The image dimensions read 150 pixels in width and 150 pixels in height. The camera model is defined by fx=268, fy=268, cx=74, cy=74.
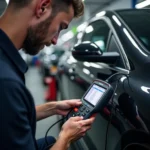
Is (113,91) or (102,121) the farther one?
(102,121)

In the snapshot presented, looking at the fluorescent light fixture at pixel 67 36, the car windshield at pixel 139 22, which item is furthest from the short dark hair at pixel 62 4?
the fluorescent light fixture at pixel 67 36

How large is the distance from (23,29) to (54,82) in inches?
196

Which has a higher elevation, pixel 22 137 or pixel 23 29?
pixel 23 29

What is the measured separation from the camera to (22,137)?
3.41ft

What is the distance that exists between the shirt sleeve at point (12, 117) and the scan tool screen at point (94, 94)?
45 cm

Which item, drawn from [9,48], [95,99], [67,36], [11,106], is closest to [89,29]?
[95,99]

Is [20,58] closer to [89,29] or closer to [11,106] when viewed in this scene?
[11,106]

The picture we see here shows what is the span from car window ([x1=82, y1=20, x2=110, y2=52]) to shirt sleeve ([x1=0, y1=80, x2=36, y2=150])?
1.25 meters

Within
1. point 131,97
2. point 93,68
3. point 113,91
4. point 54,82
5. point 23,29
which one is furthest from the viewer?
point 54,82

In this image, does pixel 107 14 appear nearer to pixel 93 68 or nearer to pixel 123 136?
pixel 93 68

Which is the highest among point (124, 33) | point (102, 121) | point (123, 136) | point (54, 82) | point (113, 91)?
point (124, 33)

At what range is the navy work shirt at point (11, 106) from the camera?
0.97 metres

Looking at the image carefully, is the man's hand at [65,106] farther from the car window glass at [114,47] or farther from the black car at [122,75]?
the car window glass at [114,47]

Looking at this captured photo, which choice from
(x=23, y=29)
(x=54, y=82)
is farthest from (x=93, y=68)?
(x=54, y=82)
